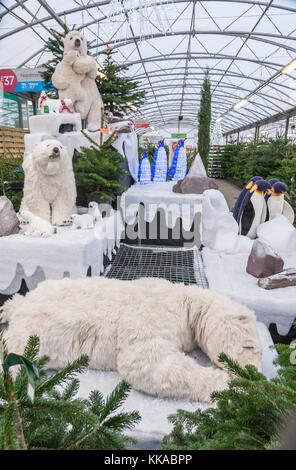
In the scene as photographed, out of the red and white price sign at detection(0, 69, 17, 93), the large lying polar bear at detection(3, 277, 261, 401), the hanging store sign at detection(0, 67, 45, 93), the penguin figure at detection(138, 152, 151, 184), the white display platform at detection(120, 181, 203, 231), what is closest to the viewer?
the large lying polar bear at detection(3, 277, 261, 401)

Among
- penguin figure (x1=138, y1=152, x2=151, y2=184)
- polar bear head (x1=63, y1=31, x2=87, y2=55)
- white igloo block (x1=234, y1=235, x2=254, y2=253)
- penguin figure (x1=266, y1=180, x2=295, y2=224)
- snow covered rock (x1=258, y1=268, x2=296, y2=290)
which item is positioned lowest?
snow covered rock (x1=258, y1=268, x2=296, y2=290)

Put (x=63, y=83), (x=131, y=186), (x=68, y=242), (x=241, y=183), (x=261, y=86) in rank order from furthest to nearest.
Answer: (x=261, y=86)
(x=241, y=183)
(x=131, y=186)
(x=63, y=83)
(x=68, y=242)

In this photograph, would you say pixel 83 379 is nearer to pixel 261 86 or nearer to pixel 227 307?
pixel 227 307

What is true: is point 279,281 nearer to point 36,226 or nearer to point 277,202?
point 277,202

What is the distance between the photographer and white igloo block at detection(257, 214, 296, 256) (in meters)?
2.46

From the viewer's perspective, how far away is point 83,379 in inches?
50.0

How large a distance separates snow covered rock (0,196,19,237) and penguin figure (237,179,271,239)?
6.54 feet

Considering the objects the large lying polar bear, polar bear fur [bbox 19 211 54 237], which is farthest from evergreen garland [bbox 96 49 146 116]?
the large lying polar bear

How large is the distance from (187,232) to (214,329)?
2150 millimetres

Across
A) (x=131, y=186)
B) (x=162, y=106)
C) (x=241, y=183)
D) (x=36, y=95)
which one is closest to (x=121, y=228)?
(x=131, y=186)

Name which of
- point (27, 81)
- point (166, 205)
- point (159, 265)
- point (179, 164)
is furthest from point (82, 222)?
point (27, 81)

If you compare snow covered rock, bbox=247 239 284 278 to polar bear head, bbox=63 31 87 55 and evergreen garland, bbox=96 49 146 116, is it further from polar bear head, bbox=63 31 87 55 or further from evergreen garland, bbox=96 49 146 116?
evergreen garland, bbox=96 49 146 116

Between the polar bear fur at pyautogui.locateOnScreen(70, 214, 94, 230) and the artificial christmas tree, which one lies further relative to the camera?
the artificial christmas tree

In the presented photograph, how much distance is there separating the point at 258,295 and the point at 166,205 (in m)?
1.85
